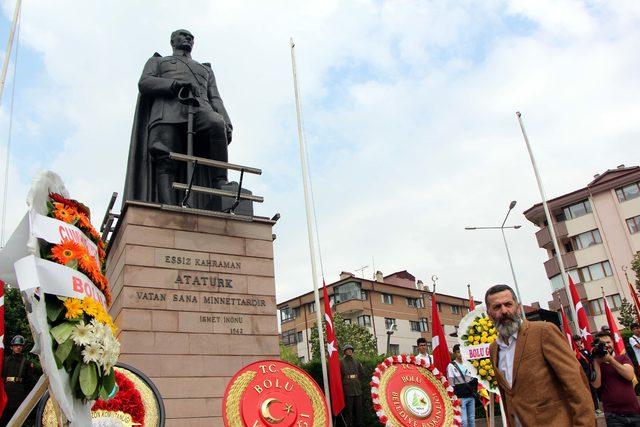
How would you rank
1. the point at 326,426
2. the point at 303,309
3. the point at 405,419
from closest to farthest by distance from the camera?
the point at 326,426
the point at 405,419
the point at 303,309

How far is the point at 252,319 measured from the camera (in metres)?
9.25

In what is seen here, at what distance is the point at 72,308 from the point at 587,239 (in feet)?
149

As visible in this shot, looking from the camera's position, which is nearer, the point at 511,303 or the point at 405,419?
the point at 511,303

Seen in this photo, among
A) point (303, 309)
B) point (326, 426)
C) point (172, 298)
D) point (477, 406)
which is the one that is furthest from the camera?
point (303, 309)

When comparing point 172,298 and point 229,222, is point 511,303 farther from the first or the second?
point 229,222

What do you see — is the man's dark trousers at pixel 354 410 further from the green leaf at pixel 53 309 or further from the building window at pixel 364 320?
the building window at pixel 364 320

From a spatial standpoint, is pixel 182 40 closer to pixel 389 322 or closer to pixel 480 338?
pixel 480 338

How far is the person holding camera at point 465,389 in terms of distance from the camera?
10.5 meters

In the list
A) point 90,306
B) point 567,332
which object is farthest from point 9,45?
point 567,332

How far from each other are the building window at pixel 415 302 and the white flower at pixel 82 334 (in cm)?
5536

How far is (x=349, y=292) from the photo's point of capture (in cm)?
5319

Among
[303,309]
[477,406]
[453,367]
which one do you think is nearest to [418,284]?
[303,309]

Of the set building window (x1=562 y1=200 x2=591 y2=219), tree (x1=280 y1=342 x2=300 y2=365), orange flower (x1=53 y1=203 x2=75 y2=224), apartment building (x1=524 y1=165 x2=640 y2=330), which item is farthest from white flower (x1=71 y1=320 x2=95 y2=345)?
building window (x1=562 y1=200 x2=591 y2=219)

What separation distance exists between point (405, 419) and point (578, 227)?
40.9m
